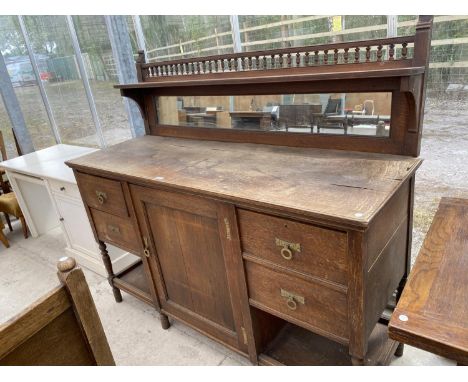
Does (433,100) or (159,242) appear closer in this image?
(433,100)

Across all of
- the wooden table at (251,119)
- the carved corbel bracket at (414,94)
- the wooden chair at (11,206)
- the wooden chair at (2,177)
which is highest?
the carved corbel bracket at (414,94)

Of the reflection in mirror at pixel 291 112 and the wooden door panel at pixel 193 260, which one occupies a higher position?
the reflection in mirror at pixel 291 112

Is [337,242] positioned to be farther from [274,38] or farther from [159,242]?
[274,38]

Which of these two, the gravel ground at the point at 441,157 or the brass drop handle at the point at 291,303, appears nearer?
the brass drop handle at the point at 291,303

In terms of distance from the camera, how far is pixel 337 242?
3.13 feet

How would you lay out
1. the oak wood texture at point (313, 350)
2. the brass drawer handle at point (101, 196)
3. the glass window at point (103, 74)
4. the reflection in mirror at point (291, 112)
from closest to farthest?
the reflection in mirror at point (291, 112), the oak wood texture at point (313, 350), the brass drawer handle at point (101, 196), the glass window at point (103, 74)

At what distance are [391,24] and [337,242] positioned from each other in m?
0.91

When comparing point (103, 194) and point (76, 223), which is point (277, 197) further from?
point (76, 223)

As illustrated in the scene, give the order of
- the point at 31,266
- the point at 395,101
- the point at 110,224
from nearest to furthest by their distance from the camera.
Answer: the point at 395,101 < the point at 110,224 < the point at 31,266

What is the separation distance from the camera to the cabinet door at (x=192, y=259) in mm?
1293

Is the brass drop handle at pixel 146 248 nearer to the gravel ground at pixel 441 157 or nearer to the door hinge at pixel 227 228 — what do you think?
the door hinge at pixel 227 228

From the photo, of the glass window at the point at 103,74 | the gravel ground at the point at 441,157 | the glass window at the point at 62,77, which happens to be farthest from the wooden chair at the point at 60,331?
the glass window at the point at 62,77

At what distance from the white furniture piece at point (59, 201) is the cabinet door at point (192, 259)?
2.51 feet
